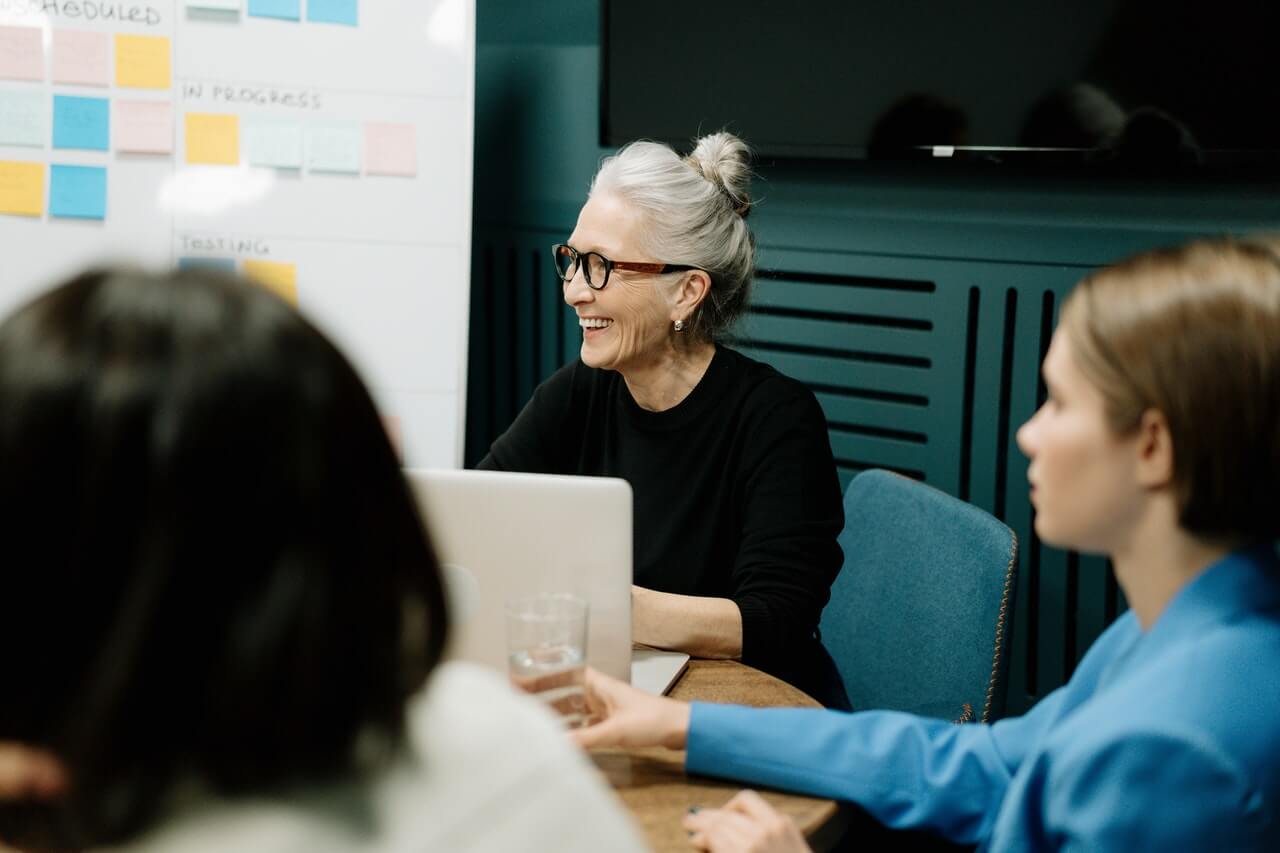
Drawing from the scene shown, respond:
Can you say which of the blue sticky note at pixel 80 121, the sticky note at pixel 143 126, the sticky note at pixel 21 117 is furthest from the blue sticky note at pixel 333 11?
the sticky note at pixel 21 117

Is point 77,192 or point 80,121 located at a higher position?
point 80,121

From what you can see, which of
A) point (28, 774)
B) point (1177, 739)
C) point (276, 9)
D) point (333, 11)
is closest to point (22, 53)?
point (276, 9)

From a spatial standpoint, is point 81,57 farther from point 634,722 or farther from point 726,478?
point 634,722

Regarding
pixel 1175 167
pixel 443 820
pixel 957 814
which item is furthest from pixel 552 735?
pixel 1175 167

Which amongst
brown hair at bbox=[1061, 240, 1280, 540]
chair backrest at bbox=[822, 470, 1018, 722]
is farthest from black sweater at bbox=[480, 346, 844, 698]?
brown hair at bbox=[1061, 240, 1280, 540]

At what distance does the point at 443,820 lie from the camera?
2.09 feet

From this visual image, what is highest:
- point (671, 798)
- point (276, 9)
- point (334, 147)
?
point (276, 9)

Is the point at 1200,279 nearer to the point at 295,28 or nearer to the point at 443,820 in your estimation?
the point at 443,820

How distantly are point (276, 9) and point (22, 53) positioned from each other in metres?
0.51

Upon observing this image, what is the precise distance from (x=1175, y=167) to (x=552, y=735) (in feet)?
6.34

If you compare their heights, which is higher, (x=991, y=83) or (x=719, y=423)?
(x=991, y=83)

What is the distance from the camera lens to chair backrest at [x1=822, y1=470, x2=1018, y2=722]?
69.2 inches

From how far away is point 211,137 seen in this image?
2.65 metres

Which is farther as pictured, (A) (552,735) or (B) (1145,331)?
(B) (1145,331)
